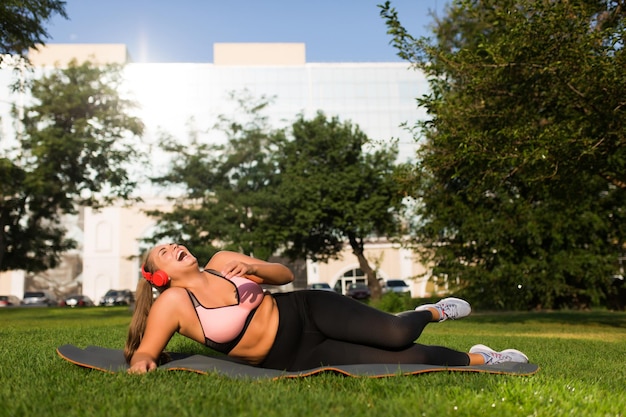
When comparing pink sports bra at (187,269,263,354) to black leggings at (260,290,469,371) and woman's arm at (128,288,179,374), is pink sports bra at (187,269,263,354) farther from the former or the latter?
black leggings at (260,290,469,371)

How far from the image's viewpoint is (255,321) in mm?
4059

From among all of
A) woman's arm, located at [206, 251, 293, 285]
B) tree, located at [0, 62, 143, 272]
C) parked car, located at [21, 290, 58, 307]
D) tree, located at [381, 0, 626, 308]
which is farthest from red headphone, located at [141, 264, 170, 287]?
parked car, located at [21, 290, 58, 307]

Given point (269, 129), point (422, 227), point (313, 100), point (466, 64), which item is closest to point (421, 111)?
point (313, 100)

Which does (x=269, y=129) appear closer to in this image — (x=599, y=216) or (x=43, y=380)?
(x=599, y=216)

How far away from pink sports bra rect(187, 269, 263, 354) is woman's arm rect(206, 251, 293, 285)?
0.11 metres

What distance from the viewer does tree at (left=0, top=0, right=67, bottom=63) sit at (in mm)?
A: 18172

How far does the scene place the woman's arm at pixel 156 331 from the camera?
3.85 meters

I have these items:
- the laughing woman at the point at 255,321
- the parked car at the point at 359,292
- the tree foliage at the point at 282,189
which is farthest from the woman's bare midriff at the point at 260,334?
the parked car at the point at 359,292

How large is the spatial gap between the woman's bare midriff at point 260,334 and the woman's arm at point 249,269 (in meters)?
0.16

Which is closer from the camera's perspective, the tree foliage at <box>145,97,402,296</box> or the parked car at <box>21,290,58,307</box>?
the tree foliage at <box>145,97,402,296</box>

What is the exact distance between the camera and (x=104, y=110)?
1179 inches

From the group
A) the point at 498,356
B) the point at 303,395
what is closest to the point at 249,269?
the point at 303,395

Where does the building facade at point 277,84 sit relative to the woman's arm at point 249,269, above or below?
above

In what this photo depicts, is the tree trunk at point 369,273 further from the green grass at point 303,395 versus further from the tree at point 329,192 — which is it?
the green grass at point 303,395
